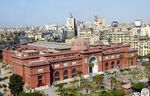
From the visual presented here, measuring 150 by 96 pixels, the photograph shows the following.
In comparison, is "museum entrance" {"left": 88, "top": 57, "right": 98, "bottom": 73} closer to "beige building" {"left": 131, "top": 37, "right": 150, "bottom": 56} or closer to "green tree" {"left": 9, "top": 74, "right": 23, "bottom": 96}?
"green tree" {"left": 9, "top": 74, "right": 23, "bottom": 96}

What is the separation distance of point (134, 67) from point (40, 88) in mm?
28392

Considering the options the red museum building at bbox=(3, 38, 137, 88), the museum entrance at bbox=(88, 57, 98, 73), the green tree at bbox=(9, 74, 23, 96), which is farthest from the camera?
the museum entrance at bbox=(88, 57, 98, 73)

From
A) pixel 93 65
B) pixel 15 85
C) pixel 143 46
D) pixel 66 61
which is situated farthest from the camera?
pixel 143 46

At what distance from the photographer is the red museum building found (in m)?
51.5

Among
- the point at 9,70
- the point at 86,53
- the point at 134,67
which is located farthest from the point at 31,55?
the point at 134,67

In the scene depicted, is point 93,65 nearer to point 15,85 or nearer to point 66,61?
point 66,61

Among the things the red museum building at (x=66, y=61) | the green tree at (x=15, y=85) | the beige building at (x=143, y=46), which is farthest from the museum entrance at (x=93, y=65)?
the beige building at (x=143, y=46)

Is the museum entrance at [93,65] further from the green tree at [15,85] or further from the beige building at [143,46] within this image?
the beige building at [143,46]

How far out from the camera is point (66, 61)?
56531mm

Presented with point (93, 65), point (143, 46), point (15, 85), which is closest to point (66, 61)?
point (93, 65)

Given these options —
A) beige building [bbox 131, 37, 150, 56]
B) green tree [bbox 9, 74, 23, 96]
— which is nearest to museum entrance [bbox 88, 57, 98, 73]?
green tree [bbox 9, 74, 23, 96]

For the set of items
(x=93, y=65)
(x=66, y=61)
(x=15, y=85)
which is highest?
(x=66, y=61)

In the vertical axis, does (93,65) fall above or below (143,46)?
below

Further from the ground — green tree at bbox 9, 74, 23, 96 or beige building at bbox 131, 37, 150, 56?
beige building at bbox 131, 37, 150, 56
